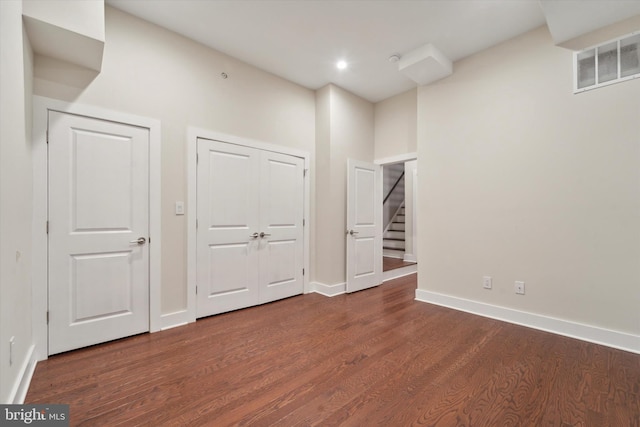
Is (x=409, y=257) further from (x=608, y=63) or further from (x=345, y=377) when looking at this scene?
(x=345, y=377)

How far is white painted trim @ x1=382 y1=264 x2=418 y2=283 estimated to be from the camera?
4812 mm

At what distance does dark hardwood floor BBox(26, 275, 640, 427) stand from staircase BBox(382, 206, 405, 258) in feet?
12.3

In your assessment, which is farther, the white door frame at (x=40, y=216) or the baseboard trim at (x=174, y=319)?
the baseboard trim at (x=174, y=319)

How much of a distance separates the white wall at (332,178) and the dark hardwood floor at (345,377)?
3.93ft

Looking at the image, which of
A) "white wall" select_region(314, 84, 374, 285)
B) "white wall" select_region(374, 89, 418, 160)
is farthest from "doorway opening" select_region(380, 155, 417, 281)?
"white wall" select_region(314, 84, 374, 285)

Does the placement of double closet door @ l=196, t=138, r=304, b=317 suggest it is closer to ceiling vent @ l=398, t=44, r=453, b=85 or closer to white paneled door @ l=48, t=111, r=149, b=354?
white paneled door @ l=48, t=111, r=149, b=354

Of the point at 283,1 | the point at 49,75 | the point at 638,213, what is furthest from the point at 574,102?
the point at 49,75

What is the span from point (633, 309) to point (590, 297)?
26cm

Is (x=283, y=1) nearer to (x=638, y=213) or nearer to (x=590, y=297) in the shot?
(x=638, y=213)

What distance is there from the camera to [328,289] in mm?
3873

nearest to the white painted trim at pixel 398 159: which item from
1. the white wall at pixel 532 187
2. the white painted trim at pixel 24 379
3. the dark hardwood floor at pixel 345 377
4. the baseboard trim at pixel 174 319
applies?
the white wall at pixel 532 187

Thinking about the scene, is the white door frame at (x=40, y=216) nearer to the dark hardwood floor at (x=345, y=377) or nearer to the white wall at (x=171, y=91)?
the white wall at (x=171, y=91)

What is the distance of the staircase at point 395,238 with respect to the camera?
660 centimetres

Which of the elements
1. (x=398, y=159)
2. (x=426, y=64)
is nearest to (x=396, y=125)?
(x=398, y=159)
